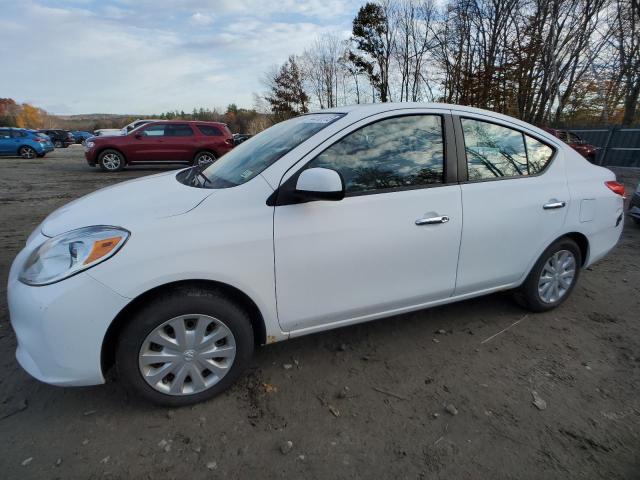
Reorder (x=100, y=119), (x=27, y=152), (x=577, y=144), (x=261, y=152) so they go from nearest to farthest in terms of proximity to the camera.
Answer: (x=261, y=152)
(x=577, y=144)
(x=27, y=152)
(x=100, y=119)

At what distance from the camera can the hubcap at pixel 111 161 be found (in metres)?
13.1

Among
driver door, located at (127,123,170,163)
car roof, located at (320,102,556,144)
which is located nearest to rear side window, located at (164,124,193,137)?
driver door, located at (127,123,170,163)

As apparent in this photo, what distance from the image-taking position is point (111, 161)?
13.2m

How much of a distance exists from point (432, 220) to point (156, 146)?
12927 mm

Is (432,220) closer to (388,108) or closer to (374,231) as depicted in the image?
(374,231)

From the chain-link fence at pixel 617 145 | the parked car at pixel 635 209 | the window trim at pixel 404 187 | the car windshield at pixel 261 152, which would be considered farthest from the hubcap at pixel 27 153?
the chain-link fence at pixel 617 145

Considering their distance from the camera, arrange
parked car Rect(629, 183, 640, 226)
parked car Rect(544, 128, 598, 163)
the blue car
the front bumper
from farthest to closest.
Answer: the blue car
parked car Rect(544, 128, 598, 163)
parked car Rect(629, 183, 640, 226)
the front bumper

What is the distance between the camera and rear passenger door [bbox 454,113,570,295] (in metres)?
2.60

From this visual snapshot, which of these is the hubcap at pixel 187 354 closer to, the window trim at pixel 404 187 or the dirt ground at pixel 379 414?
the dirt ground at pixel 379 414

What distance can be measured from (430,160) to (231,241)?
1.43 meters

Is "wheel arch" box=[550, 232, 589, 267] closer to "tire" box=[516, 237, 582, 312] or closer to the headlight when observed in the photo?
"tire" box=[516, 237, 582, 312]

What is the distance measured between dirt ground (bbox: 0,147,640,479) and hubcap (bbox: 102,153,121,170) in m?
11.6

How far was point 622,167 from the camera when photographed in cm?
1725

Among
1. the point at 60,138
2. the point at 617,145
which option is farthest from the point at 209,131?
the point at 60,138
